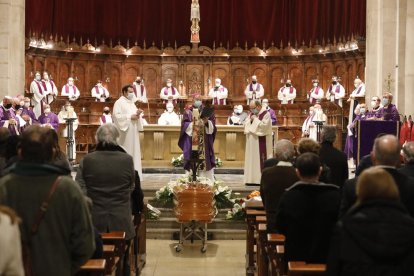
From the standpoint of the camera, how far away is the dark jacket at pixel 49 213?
417 centimetres

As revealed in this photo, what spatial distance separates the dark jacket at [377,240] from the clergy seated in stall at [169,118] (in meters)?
16.5

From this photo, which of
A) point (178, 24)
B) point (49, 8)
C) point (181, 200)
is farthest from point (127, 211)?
point (178, 24)

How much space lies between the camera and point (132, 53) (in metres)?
24.8

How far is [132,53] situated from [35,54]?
3423mm

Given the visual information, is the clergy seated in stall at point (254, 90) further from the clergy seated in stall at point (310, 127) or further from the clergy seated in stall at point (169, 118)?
the clergy seated in stall at point (169, 118)

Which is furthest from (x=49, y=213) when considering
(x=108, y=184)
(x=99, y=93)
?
(x=99, y=93)

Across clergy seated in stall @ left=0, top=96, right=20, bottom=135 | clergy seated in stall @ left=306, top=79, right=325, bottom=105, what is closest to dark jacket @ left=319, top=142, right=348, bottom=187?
clergy seated in stall @ left=0, top=96, right=20, bottom=135

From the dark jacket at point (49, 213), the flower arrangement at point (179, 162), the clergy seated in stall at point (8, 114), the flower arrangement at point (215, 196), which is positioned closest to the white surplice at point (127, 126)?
the flower arrangement at point (215, 196)

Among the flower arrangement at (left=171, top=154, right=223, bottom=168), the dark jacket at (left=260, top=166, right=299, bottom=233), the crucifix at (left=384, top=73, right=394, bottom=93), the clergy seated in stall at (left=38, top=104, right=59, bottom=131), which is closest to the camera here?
the dark jacket at (left=260, top=166, right=299, bottom=233)

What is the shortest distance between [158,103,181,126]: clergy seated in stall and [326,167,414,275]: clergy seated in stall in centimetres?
1650

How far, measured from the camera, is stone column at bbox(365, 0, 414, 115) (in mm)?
15742

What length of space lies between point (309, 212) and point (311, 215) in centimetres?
3

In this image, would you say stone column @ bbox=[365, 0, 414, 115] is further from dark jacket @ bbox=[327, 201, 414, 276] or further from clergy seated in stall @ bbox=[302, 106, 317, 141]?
dark jacket @ bbox=[327, 201, 414, 276]

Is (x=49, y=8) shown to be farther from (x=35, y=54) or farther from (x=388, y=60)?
(x=388, y=60)
